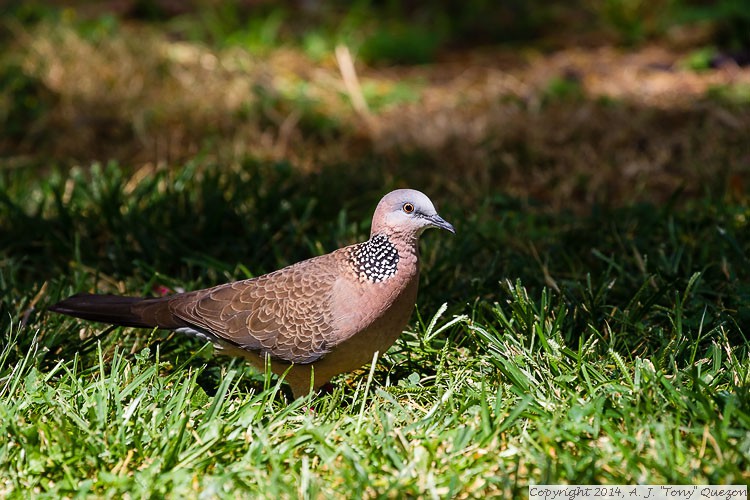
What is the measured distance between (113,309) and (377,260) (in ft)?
3.58

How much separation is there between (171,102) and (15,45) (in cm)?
154

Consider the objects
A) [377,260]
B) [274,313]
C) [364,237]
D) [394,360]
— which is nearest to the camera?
[377,260]

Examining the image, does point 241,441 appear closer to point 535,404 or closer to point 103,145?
point 535,404

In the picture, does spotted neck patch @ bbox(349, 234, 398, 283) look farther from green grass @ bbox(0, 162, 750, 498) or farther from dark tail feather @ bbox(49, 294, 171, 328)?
dark tail feather @ bbox(49, 294, 171, 328)

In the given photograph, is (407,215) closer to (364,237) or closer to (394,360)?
(394,360)

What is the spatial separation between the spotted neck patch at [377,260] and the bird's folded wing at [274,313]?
14 centimetres

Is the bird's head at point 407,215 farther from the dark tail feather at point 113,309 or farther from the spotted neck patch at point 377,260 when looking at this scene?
the dark tail feather at point 113,309

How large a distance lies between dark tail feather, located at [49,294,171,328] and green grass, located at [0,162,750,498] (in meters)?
0.15

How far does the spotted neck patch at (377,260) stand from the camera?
10.9ft

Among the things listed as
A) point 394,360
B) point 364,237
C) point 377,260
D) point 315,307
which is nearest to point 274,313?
point 315,307

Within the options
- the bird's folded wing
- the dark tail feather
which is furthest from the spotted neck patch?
the dark tail feather

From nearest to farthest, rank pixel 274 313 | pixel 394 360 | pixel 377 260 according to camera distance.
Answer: pixel 377 260 → pixel 274 313 → pixel 394 360

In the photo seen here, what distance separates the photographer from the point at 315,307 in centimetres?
338

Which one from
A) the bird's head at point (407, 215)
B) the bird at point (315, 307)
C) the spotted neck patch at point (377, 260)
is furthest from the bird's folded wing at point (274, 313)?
the bird's head at point (407, 215)
